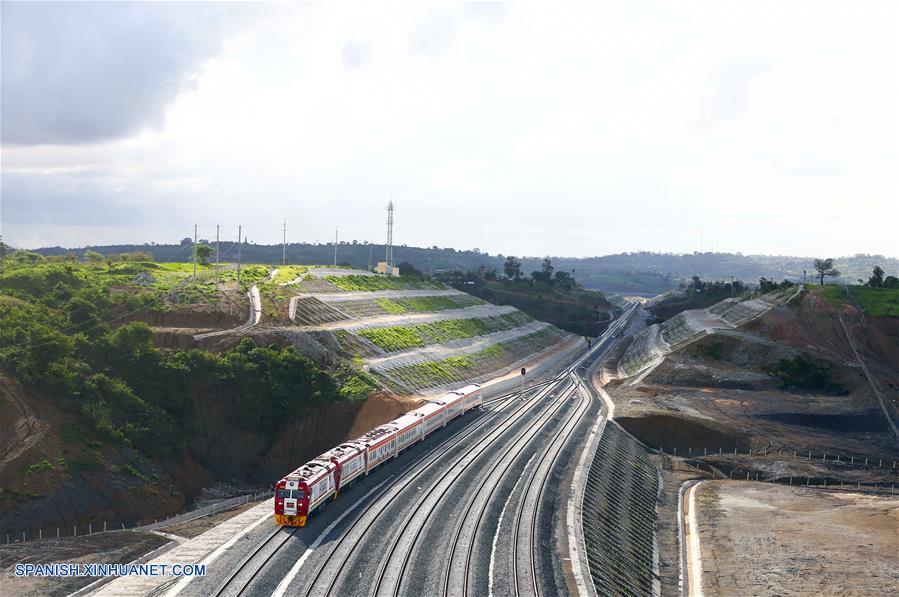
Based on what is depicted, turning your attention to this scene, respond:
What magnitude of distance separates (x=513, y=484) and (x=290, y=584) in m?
20.9

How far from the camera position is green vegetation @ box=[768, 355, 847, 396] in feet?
302

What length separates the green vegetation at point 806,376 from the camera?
92.1 m

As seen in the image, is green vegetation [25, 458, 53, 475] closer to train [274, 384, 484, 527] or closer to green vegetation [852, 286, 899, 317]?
train [274, 384, 484, 527]

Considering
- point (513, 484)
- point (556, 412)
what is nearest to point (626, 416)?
point (556, 412)

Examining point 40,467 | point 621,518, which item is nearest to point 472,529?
point 621,518

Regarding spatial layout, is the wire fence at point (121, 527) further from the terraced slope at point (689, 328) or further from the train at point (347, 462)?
the terraced slope at point (689, 328)

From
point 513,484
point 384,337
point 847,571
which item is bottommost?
point 847,571

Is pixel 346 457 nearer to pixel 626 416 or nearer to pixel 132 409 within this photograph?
pixel 132 409

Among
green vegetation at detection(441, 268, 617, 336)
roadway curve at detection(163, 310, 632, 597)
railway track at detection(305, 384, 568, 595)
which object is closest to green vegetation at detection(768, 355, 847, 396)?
railway track at detection(305, 384, 568, 595)

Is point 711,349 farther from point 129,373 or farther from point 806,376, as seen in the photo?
point 129,373

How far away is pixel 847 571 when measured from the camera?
45406mm

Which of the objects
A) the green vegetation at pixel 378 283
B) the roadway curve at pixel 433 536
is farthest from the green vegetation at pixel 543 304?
the roadway curve at pixel 433 536

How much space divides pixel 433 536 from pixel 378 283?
90.6 meters

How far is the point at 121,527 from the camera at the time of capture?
4881 cm
